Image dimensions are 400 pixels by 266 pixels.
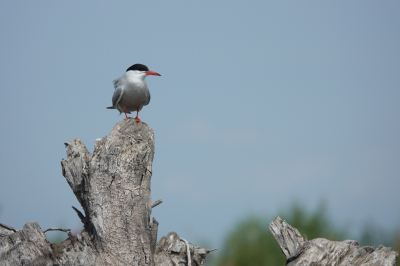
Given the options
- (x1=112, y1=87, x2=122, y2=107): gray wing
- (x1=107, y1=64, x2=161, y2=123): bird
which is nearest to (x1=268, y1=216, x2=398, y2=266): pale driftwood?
(x1=107, y1=64, x2=161, y2=123): bird

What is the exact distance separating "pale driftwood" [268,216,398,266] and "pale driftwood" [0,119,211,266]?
116 centimetres

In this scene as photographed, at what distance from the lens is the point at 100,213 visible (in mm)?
4637

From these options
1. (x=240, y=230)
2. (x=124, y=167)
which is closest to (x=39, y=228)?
(x=124, y=167)

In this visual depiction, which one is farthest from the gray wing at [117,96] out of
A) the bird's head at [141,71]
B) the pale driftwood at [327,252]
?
the pale driftwood at [327,252]

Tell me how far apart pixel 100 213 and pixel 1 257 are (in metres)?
1.38

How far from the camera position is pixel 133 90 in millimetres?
7078

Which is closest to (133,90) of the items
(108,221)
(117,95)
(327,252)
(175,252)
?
(117,95)

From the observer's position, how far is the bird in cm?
710

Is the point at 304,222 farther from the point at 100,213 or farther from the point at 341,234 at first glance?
the point at 100,213

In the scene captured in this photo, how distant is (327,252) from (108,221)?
2.95 meters

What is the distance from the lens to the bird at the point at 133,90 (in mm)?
7102

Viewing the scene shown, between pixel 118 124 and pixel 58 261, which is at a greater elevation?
pixel 118 124

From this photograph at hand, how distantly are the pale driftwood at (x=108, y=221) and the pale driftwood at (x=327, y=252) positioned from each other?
116 cm

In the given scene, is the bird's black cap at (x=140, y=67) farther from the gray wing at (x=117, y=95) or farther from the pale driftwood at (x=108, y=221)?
the pale driftwood at (x=108, y=221)
